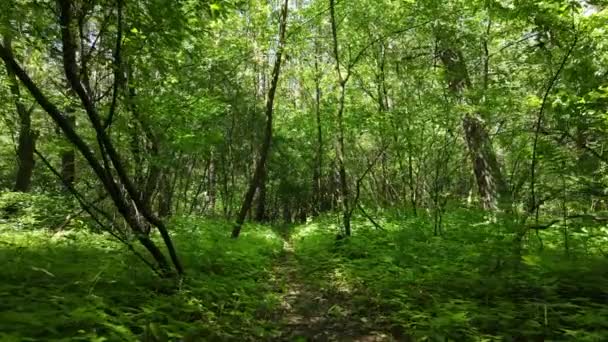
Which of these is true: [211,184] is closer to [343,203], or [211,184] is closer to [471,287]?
[343,203]

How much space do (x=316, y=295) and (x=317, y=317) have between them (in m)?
1.18

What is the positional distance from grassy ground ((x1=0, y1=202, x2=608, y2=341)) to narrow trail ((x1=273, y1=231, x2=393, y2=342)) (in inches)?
1.0

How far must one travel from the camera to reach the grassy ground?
4.21 metres

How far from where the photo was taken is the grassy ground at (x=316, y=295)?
4.21 meters

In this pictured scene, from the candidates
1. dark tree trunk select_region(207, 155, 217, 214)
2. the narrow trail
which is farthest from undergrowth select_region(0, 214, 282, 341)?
dark tree trunk select_region(207, 155, 217, 214)

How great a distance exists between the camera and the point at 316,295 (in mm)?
7367

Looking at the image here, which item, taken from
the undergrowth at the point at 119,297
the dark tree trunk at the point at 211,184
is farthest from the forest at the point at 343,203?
the dark tree trunk at the point at 211,184

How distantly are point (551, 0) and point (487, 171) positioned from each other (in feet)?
28.0

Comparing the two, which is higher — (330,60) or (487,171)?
(330,60)

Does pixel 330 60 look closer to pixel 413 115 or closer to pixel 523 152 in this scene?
pixel 413 115

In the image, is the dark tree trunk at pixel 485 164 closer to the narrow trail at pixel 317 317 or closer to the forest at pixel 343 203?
the forest at pixel 343 203

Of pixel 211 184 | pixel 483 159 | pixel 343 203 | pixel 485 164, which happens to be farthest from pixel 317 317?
pixel 211 184

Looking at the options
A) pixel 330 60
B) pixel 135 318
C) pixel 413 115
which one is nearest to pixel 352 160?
pixel 330 60

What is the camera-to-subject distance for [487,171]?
14.4 m
